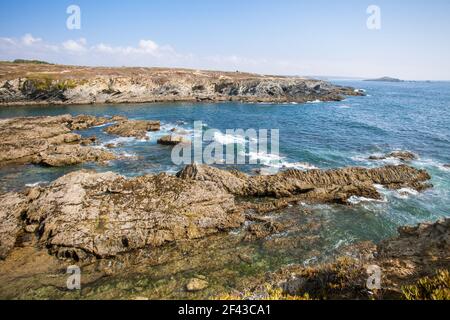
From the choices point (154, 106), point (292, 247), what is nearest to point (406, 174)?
point (292, 247)

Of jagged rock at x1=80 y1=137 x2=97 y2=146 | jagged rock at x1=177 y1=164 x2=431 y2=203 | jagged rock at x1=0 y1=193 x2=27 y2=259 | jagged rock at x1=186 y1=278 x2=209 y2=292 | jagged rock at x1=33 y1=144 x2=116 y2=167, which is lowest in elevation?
jagged rock at x1=186 y1=278 x2=209 y2=292

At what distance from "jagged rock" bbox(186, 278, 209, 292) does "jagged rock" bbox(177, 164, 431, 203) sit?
33.2 ft

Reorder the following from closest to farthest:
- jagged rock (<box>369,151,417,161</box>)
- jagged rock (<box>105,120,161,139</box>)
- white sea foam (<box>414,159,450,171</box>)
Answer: white sea foam (<box>414,159,450,171</box>)
jagged rock (<box>369,151,417,161</box>)
jagged rock (<box>105,120,161,139</box>)

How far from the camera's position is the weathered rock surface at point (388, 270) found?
9766 millimetres

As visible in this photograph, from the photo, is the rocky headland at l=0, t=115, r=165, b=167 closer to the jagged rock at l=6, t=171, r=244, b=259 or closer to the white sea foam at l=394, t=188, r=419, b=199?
the jagged rock at l=6, t=171, r=244, b=259

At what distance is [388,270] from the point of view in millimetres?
10781

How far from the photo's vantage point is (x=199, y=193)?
20.6 meters

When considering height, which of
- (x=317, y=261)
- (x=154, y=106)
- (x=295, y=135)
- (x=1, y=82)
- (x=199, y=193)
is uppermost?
(x=1, y=82)

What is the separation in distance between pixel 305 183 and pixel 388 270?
45.4 ft

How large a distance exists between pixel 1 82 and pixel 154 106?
4184cm

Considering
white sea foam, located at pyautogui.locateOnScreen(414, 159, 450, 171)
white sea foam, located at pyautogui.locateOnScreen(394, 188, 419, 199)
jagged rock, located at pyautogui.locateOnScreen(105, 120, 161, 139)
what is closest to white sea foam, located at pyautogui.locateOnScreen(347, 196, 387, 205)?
white sea foam, located at pyautogui.locateOnScreen(394, 188, 419, 199)

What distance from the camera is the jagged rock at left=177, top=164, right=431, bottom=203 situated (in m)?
23.3

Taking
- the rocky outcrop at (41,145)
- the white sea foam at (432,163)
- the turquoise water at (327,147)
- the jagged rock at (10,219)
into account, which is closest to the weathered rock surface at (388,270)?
the turquoise water at (327,147)

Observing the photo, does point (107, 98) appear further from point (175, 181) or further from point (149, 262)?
point (149, 262)
